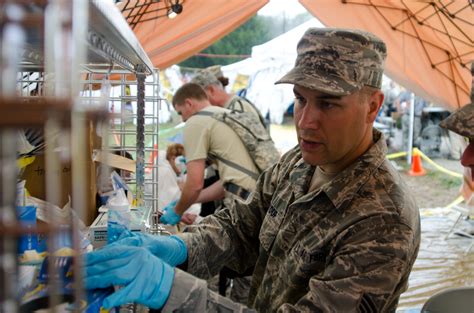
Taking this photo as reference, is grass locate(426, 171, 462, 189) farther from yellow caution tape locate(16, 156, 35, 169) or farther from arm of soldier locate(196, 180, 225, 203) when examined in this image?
yellow caution tape locate(16, 156, 35, 169)

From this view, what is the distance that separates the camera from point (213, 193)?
3.68 m

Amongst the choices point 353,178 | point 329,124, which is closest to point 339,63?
point 329,124

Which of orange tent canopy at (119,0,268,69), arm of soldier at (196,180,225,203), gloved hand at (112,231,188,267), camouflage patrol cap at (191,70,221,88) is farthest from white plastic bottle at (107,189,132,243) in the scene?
orange tent canopy at (119,0,268,69)

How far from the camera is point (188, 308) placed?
1.11 m

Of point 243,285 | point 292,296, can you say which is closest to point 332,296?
point 292,296

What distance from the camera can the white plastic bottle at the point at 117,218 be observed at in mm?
1305

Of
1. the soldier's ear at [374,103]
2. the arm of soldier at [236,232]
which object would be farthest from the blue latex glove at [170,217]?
the soldier's ear at [374,103]

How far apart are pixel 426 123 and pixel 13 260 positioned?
11.5 metres

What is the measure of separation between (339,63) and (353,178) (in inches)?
12.9

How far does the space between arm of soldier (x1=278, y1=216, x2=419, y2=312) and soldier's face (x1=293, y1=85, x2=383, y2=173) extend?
249 millimetres

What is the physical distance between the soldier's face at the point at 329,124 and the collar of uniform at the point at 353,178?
0.15 ft

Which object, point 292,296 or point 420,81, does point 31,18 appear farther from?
point 420,81

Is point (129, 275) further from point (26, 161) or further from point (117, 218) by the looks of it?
point (26, 161)

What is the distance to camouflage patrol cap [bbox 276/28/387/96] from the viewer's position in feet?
4.67
